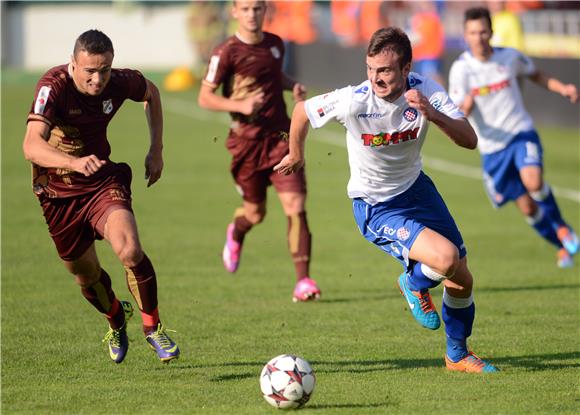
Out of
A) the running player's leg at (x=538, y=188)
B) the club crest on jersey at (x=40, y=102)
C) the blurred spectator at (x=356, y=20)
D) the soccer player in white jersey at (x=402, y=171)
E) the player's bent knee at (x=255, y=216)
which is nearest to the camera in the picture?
the soccer player in white jersey at (x=402, y=171)

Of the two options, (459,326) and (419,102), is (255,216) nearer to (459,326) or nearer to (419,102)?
(459,326)

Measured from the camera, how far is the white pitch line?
55.4 ft

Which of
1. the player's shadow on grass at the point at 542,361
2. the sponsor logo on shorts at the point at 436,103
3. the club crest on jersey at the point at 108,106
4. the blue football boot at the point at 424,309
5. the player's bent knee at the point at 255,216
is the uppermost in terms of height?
the sponsor logo on shorts at the point at 436,103

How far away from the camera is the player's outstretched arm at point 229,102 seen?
32.3 ft

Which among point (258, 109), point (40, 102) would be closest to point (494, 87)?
point (258, 109)

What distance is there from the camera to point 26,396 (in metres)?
→ 6.86

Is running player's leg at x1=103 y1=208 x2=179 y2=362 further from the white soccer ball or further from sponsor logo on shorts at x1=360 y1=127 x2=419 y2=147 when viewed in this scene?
sponsor logo on shorts at x1=360 y1=127 x2=419 y2=147

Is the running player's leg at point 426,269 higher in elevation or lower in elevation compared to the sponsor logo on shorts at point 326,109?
lower

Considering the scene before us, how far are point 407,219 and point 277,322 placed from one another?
2.13 metres

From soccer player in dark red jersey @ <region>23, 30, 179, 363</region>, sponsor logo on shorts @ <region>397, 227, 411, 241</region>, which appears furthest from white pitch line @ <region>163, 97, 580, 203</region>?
soccer player in dark red jersey @ <region>23, 30, 179, 363</region>

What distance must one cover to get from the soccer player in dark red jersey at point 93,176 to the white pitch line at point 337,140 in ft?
31.8

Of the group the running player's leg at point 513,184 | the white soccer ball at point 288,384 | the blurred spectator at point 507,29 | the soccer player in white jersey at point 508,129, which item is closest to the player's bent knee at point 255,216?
the soccer player in white jersey at point 508,129

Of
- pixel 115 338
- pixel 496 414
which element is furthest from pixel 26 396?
pixel 496 414

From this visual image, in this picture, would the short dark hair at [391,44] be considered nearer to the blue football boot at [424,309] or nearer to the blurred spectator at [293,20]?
the blue football boot at [424,309]
